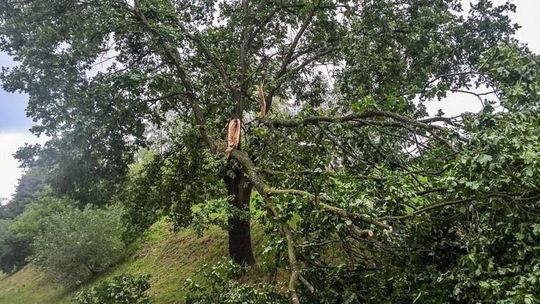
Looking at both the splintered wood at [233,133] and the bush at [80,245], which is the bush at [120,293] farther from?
the bush at [80,245]

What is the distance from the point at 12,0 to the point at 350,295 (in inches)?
272

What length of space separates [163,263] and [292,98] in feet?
23.9

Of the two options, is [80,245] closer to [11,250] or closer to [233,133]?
[11,250]

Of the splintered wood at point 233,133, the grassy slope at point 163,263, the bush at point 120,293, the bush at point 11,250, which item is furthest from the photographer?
the bush at point 11,250

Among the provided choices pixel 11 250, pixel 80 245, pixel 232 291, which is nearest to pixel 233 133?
pixel 232 291

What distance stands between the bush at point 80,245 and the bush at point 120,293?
31.5ft

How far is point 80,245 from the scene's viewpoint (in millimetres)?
16906

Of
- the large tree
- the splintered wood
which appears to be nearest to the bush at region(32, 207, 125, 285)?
the large tree

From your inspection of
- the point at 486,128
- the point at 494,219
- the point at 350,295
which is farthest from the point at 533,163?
the point at 350,295

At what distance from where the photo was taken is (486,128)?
3691 millimetres

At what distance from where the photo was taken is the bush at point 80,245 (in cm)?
1697

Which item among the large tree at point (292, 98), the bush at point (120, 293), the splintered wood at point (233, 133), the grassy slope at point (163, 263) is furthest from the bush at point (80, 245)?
the splintered wood at point (233, 133)

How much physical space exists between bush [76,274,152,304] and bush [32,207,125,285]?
9586 millimetres

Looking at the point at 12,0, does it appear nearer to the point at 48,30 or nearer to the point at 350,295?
the point at 48,30
